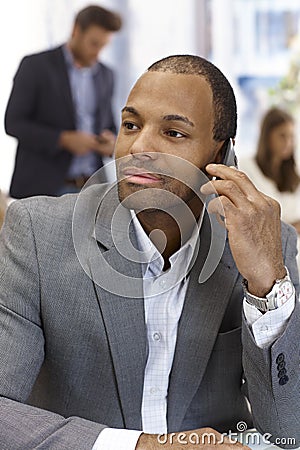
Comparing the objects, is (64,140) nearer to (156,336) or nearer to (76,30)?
(76,30)

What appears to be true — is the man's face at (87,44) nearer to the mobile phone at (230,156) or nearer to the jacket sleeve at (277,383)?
the mobile phone at (230,156)

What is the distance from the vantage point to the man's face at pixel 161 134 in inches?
44.8

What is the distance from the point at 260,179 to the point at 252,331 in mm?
2470

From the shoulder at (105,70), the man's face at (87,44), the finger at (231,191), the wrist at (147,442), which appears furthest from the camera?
the shoulder at (105,70)

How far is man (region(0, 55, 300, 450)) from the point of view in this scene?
1.14 m

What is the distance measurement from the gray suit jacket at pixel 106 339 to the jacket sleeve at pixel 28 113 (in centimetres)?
234

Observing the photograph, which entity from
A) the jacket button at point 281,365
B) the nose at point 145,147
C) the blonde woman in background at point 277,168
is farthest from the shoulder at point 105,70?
the jacket button at point 281,365

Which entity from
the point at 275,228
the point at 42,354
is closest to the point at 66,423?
the point at 42,354

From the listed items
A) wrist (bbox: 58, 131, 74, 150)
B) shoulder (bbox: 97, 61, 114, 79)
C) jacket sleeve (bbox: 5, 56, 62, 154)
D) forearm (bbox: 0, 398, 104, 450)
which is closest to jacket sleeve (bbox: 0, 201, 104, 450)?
forearm (bbox: 0, 398, 104, 450)

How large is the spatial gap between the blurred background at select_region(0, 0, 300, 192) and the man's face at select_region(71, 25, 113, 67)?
266 millimetres

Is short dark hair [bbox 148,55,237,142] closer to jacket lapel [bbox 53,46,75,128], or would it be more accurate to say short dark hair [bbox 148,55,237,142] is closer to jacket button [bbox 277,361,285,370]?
jacket button [bbox 277,361,285,370]

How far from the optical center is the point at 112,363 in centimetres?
119

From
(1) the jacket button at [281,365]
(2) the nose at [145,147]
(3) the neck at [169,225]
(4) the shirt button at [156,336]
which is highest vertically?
(2) the nose at [145,147]

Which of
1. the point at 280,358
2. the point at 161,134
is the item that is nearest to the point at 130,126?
the point at 161,134
